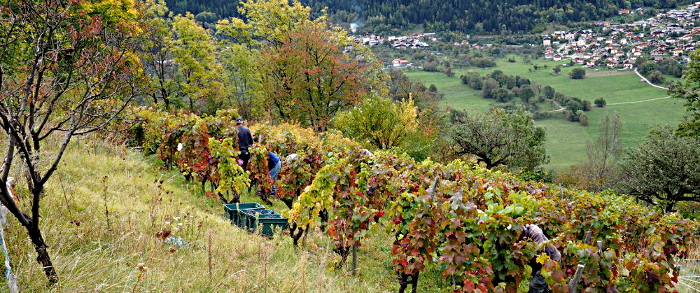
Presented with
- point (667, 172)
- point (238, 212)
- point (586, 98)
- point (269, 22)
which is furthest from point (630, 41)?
point (238, 212)

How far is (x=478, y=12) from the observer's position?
6678 inches

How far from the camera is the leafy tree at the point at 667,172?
811 inches

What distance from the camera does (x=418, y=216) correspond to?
4930 millimetres

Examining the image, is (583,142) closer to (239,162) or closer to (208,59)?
(208,59)

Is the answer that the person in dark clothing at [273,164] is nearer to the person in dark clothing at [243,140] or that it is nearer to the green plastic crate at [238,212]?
the person in dark clothing at [243,140]

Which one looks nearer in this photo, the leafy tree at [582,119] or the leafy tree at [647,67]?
the leafy tree at [582,119]

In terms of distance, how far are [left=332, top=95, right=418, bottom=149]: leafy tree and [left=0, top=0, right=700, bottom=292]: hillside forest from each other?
0.35 feet

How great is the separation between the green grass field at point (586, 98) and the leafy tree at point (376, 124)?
3016 centimetres

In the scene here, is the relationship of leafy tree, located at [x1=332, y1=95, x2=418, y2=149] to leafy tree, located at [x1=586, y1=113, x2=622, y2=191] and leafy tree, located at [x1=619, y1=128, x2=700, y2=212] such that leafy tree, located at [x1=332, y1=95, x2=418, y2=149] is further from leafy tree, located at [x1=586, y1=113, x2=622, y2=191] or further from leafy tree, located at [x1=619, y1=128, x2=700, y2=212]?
leafy tree, located at [x1=586, y1=113, x2=622, y2=191]

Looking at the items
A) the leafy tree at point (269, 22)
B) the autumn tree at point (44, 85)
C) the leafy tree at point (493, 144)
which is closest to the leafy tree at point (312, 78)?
the leafy tree at point (269, 22)

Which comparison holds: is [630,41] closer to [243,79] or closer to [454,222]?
[243,79]

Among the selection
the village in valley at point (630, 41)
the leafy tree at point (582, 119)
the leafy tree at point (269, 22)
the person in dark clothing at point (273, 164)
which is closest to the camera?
the person in dark clothing at point (273, 164)

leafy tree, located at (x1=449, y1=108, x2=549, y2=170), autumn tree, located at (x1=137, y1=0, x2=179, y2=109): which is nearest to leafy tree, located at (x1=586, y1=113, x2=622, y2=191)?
leafy tree, located at (x1=449, y1=108, x2=549, y2=170)

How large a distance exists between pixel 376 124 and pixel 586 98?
2870 inches
